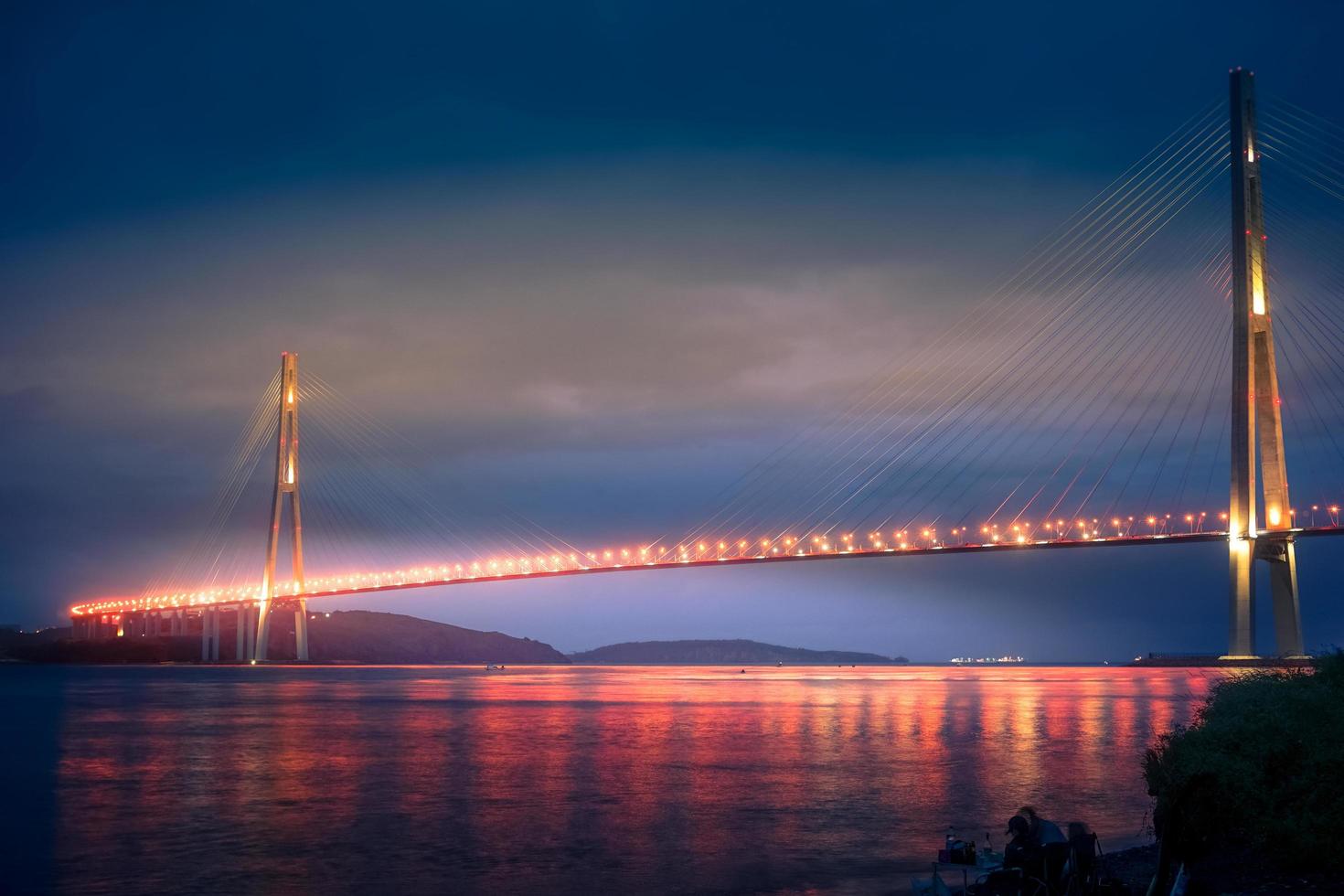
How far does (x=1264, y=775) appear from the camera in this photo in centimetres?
1184

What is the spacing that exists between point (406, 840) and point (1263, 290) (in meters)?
45.7

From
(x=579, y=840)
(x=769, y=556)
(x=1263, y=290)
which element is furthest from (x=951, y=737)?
(x=769, y=556)

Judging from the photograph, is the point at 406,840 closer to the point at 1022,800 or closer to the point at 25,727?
the point at 1022,800

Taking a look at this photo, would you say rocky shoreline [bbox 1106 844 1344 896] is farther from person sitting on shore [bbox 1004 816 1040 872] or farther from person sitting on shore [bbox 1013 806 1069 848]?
person sitting on shore [bbox 1004 816 1040 872]

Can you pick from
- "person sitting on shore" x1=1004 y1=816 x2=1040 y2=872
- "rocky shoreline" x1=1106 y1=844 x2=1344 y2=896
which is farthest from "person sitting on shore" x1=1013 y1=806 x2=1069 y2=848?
"rocky shoreline" x1=1106 y1=844 x2=1344 y2=896

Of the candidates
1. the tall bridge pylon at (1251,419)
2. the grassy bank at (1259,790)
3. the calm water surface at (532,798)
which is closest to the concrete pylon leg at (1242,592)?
the tall bridge pylon at (1251,419)

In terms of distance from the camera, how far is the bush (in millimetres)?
10828

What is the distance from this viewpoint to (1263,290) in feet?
164

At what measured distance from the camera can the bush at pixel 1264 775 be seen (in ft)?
35.5

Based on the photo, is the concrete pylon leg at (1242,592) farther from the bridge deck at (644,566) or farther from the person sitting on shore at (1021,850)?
the person sitting on shore at (1021,850)

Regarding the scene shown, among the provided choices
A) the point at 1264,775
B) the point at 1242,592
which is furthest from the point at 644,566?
the point at 1264,775

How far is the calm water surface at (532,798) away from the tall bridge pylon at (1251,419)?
488 inches

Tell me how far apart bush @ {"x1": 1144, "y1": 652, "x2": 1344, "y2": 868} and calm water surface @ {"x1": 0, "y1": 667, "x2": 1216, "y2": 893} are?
10.4ft

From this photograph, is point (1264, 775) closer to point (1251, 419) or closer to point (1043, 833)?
point (1043, 833)
